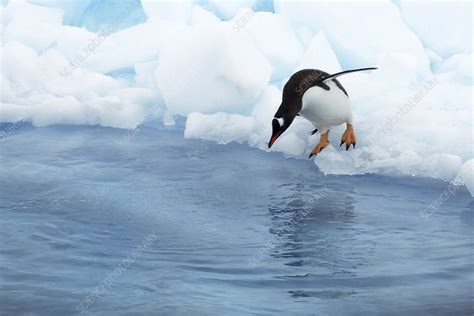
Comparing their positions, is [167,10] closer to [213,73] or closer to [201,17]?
[201,17]

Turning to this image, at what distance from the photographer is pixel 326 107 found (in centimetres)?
554

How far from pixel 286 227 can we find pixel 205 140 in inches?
83.5

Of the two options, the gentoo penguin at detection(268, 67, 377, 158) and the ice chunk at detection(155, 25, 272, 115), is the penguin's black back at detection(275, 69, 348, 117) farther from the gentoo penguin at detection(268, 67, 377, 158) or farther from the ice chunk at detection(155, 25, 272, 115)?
the ice chunk at detection(155, 25, 272, 115)

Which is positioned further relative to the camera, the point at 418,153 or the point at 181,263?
the point at 418,153

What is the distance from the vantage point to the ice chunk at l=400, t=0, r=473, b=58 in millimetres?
7633

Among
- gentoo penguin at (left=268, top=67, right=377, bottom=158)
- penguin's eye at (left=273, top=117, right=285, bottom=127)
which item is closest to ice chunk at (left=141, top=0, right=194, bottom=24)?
gentoo penguin at (left=268, top=67, right=377, bottom=158)

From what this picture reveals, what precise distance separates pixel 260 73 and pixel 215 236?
102 inches

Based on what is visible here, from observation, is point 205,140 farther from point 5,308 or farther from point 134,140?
point 5,308

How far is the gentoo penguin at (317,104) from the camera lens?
5.16m

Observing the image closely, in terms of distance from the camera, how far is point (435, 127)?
19.1 ft

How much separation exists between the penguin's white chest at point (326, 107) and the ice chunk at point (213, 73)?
108 centimetres

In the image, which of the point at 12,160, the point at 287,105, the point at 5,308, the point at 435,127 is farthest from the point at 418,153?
the point at 5,308

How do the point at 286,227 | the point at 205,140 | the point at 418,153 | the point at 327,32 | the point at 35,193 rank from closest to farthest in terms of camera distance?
the point at 286,227 < the point at 35,193 < the point at 418,153 < the point at 205,140 < the point at 327,32

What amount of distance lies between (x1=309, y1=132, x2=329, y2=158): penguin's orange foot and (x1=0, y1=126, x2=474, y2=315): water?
3.5 inches
